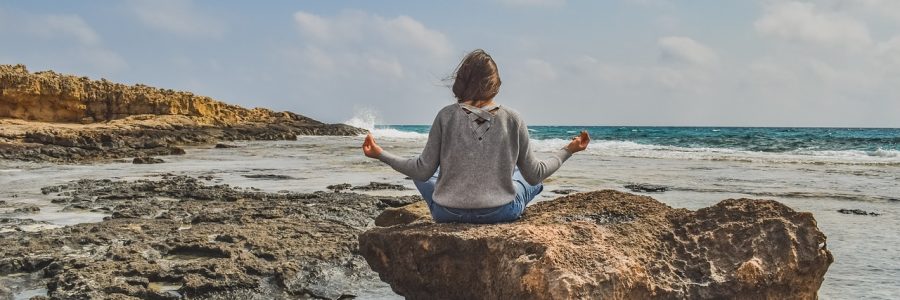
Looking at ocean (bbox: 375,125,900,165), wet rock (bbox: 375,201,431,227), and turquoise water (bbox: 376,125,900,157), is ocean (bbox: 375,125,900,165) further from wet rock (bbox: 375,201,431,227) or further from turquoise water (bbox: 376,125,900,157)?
wet rock (bbox: 375,201,431,227)

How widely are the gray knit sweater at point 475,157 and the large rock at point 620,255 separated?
0.19m

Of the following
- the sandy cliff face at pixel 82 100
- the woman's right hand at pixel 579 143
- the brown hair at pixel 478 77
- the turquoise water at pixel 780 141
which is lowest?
the turquoise water at pixel 780 141

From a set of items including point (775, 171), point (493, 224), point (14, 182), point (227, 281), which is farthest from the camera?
point (775, 171)

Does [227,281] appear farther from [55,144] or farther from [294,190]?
[55,144]

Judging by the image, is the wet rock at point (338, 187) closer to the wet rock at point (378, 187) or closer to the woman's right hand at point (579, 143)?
the wet rock at point (378, 187)

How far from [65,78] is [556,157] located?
34.7 m

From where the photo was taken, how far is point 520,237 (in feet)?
11.0

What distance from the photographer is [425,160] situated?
3852 mm

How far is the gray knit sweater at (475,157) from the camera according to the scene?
12.1 feet

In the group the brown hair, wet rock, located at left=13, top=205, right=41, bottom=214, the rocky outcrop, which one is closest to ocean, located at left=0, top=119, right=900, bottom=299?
wet rock, located at left=13, top=205, right=41, bottom=214

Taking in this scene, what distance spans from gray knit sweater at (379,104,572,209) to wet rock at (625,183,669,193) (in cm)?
647

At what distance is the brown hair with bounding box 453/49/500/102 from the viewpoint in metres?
3.70

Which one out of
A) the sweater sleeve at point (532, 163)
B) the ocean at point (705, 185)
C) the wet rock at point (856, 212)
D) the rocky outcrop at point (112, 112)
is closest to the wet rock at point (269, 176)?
the ocean at point (705, 185)

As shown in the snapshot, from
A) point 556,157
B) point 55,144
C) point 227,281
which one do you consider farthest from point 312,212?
point 55,144
